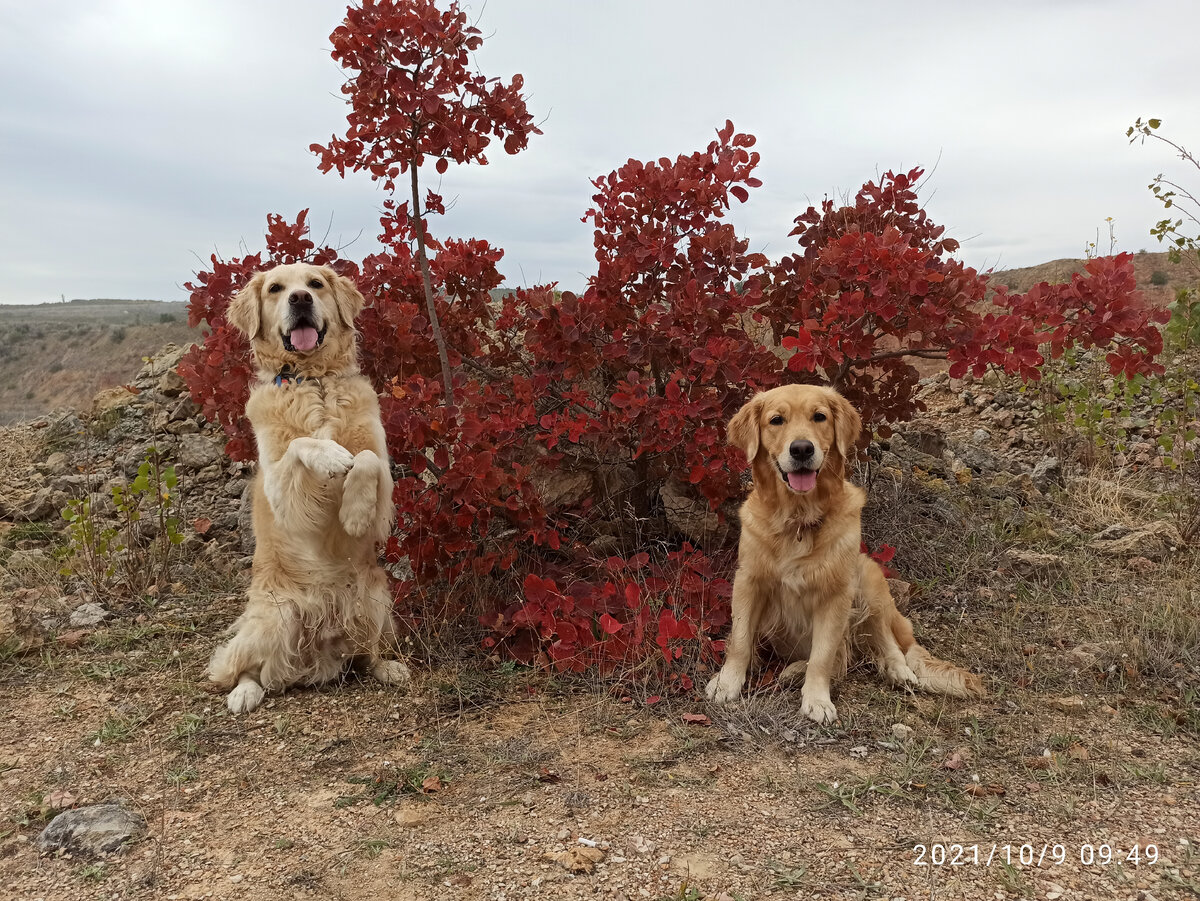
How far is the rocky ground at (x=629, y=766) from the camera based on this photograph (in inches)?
85.0

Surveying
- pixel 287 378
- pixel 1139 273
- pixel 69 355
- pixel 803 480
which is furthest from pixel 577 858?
pixel 69 355

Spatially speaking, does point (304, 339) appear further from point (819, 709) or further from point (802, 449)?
point (819, 709)

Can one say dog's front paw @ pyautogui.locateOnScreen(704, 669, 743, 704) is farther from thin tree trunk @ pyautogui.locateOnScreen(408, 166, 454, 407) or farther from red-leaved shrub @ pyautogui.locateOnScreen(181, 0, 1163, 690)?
thin tree trunk @ pyautogui.locateOnScreen(408, 166, 454, 407)

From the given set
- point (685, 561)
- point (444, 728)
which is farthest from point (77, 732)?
point (685, 561)

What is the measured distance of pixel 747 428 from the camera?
3297 millimetres

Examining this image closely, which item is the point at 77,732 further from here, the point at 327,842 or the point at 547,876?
the point at 547,876

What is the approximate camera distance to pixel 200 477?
6180mm

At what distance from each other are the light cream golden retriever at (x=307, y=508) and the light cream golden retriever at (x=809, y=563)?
1513 millimetres

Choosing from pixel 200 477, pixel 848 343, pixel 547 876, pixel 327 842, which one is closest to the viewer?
pixel 547 876

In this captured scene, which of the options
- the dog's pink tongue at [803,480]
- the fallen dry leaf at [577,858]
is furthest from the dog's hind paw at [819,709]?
the fallen dry leaf at [577,858]

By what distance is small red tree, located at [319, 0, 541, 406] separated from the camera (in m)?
3.52

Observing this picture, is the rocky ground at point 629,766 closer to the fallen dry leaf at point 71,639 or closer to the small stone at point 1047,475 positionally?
the fallen dry leaf at point 71,639

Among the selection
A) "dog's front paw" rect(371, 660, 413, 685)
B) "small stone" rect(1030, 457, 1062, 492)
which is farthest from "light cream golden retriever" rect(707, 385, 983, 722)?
"small stone" rect(1030, 457, 1062, 492)

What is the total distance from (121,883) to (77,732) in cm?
122
